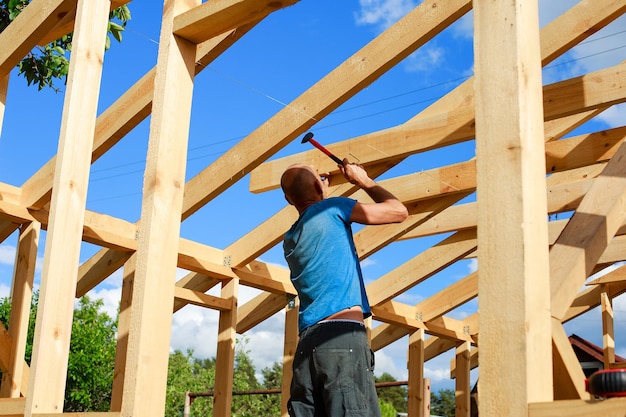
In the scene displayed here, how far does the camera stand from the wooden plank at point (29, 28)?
3777 mm

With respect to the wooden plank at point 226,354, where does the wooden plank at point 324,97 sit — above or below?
above

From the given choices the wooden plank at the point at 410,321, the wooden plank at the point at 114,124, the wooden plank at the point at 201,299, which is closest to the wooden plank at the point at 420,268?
the wooden plank at the point at 410,321

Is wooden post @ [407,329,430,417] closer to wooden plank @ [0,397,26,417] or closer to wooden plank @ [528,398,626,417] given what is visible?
wooden plank @ [0,397,26,417]

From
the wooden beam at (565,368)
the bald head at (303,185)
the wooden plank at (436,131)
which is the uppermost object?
the wooden plank at (436,131)

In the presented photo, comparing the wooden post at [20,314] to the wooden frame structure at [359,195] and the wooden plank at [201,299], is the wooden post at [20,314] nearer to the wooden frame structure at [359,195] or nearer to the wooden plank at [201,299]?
the wooden frame structure at [359,195]

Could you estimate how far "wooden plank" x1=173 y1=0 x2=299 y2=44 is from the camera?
2.67 m

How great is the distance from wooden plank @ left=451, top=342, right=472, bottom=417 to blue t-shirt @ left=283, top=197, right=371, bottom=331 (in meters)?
5.46

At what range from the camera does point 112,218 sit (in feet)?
17.3

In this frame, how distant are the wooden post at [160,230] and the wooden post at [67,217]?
43 centimetres

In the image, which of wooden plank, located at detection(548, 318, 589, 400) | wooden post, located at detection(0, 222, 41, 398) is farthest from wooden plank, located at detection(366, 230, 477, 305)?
wooden plank, located at detection(548, 318, 589, 400)

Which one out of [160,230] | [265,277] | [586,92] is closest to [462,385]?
[265,277]

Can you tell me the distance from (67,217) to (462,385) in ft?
18.6

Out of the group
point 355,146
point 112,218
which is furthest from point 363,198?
point 112,218

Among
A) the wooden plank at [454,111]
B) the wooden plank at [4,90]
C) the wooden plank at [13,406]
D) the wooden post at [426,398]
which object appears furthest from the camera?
the wooden post at [426,398]
